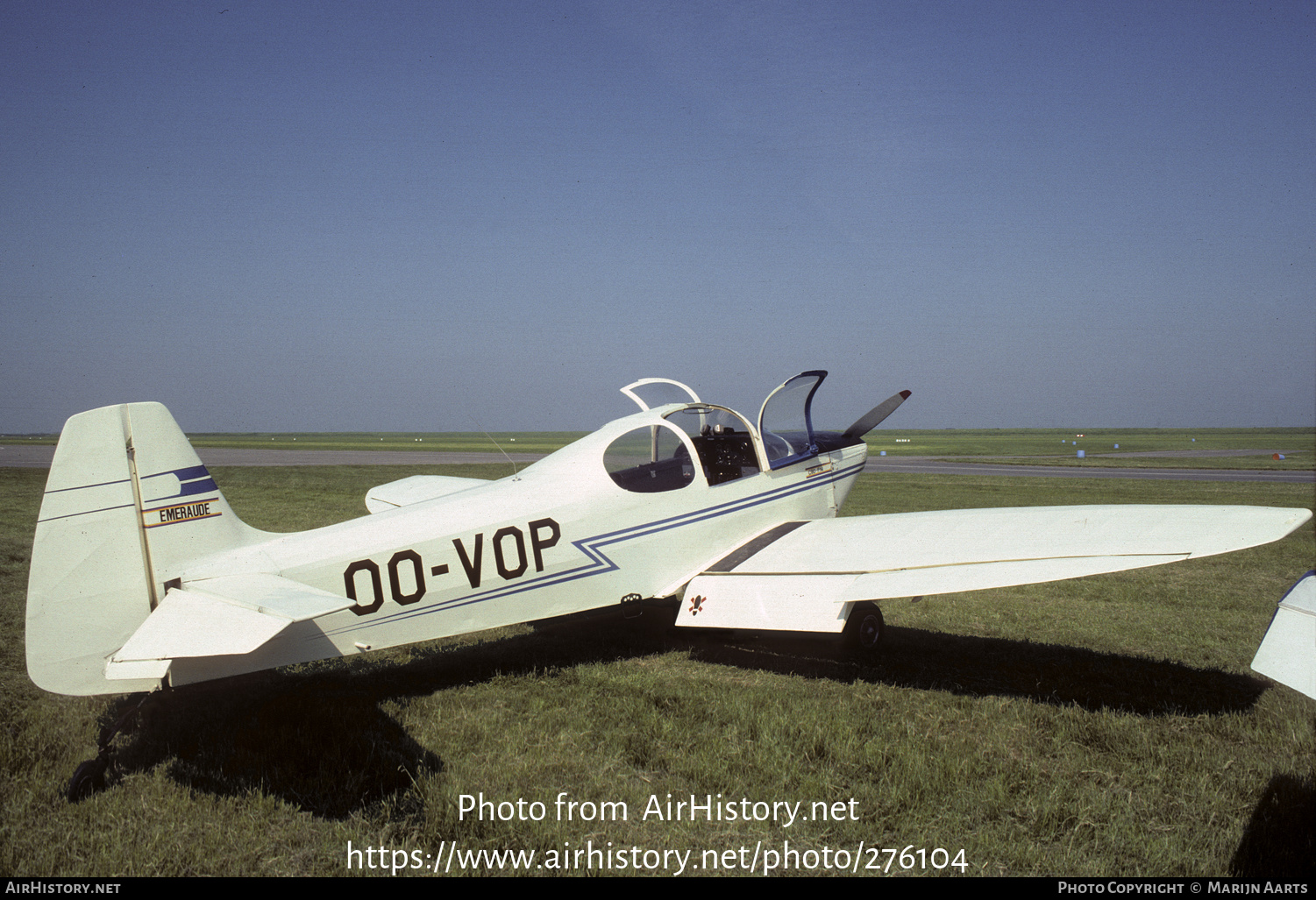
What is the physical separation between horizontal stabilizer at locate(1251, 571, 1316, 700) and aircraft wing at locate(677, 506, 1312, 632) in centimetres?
169

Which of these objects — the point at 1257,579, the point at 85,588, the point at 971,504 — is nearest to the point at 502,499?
the point at 85,588

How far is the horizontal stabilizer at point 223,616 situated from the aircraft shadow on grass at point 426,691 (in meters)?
0.57

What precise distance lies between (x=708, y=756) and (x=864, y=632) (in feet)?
7.40

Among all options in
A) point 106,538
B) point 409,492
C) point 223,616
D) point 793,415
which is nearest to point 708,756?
point 223,616

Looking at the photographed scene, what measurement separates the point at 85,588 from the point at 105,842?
124 cm

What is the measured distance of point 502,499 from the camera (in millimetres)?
4926

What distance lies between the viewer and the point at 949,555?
4.91 metres

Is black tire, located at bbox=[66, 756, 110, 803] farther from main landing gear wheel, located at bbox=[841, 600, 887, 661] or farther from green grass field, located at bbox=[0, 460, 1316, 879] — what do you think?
main landing gear wheel, located at bbox=[841, 600, 887, 661]

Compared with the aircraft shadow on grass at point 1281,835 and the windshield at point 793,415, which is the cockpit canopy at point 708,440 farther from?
the aircraft shadow on grass at point 1281,835

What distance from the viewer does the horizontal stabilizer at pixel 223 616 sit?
2.96 meters

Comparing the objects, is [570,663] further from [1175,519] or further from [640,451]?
[1175,519]

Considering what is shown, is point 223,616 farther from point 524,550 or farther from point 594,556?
point 594,556

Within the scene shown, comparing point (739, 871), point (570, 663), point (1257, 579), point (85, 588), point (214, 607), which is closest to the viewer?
point (739, 871)

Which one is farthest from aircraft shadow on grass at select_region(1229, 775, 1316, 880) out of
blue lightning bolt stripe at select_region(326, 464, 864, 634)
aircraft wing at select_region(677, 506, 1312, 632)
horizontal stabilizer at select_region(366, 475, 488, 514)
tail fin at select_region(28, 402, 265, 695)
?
horizontal stabilizer at select_region(366, 475, 488, 514)
